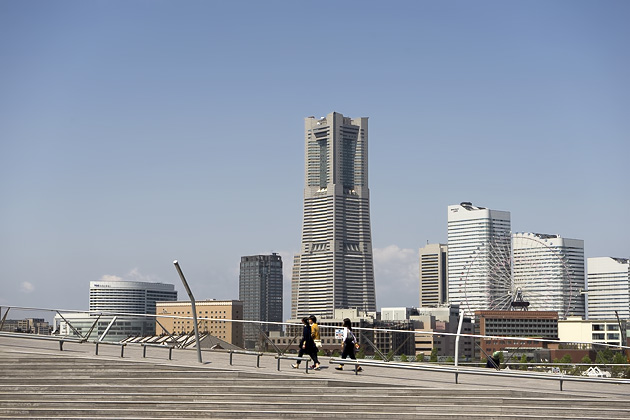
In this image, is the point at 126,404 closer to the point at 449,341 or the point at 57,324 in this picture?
the point at 57,324

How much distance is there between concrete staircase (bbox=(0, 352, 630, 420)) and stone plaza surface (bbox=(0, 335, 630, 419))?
0.03 metres

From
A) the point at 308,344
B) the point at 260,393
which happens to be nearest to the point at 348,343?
the point at 308,344

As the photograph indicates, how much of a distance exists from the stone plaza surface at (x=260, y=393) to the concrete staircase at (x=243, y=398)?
0.09 feet

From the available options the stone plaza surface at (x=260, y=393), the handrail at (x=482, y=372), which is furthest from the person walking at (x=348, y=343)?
the stone plaza surface at (x=260, y=393)

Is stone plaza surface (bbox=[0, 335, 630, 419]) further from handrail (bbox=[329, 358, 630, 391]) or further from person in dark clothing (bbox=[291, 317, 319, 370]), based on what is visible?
person in dark clothing (bbox=[291, 317, 319, 370])

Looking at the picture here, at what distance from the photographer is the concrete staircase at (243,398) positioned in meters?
24.7

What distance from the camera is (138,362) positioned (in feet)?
92.1

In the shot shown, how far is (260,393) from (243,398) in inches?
20.9

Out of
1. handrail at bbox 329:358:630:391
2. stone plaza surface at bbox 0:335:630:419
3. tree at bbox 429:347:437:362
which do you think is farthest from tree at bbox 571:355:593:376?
tree at bbox 429:347:437:362

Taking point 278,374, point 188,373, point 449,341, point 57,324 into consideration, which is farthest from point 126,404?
point 449,341

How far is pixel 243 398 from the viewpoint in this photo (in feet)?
84.0

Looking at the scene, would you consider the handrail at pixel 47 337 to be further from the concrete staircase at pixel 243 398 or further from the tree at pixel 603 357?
the tree at pixel 603 357

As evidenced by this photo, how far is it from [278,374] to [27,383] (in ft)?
24.1

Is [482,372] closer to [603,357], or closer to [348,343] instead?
[348,343]
